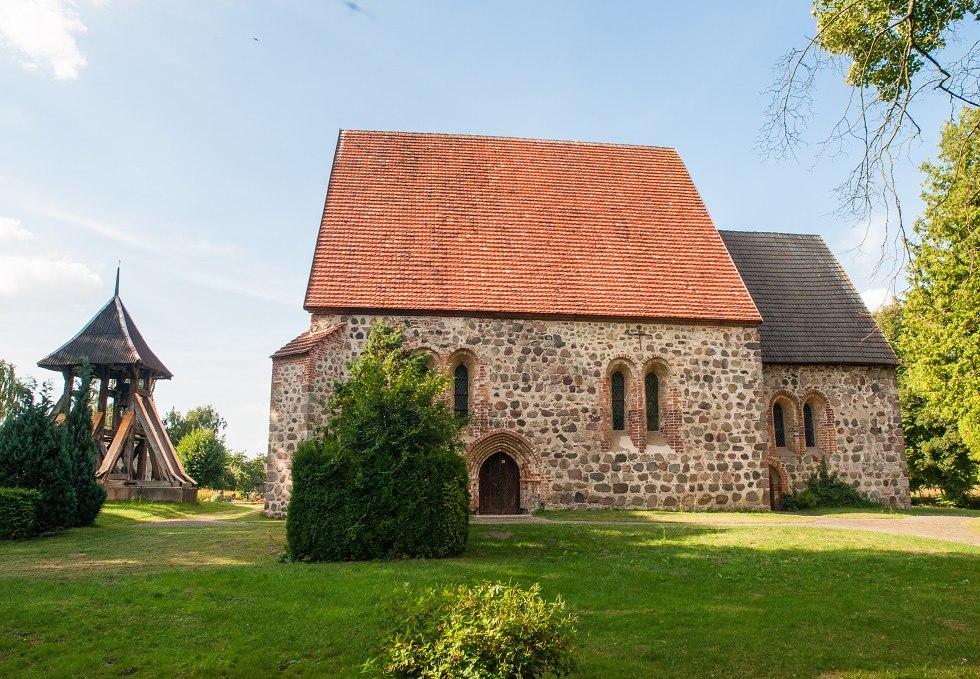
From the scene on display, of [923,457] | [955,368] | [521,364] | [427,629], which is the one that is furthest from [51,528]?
[923,457]

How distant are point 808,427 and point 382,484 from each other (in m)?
14.1

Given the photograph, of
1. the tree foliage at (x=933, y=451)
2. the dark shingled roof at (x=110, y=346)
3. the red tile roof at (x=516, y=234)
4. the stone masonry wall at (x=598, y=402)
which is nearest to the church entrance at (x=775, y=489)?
the stone masonry wall at (x=598, y=402)

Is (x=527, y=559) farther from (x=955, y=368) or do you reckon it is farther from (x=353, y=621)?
(x=955, y=368)

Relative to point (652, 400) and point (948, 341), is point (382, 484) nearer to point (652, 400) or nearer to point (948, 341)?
point (652, 400)

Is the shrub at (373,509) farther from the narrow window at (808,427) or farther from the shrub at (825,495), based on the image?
the narrow window at (808,427)

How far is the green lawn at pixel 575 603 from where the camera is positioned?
18.2 ft

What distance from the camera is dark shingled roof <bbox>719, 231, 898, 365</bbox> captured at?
62.7ft

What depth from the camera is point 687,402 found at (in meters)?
16.8

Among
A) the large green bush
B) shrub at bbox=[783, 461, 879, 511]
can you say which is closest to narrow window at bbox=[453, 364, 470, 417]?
the large green bush

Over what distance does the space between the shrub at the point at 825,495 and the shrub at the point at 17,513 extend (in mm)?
17697

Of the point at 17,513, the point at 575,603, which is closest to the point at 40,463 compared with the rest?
the point at 17,513

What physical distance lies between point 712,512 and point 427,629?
13.7 meters

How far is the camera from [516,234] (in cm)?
1830

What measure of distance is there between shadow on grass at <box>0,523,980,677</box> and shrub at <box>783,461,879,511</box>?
6585mm
